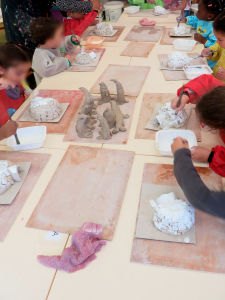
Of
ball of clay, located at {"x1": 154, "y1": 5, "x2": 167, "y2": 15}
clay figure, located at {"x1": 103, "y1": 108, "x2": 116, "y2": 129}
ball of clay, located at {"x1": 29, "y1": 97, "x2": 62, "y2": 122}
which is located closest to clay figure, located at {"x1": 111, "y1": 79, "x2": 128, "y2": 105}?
clay figure, located at {"x1": 103, "y1": 108, "x2": 116, "y2": 129}

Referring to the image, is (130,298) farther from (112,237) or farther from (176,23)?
(176,23)

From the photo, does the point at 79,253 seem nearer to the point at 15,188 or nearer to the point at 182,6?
the point at 15,188

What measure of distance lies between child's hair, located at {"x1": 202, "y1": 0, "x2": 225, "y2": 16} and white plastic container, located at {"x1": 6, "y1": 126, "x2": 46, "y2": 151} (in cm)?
135

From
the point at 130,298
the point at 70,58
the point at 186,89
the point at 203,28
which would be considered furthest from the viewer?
the point at 203,28

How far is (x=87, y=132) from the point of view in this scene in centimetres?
118

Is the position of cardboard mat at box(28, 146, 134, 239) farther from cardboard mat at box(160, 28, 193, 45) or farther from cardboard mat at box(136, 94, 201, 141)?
cardboard mat at box(160, 28, 193, 45)

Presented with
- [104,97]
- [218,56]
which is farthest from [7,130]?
[218,56]

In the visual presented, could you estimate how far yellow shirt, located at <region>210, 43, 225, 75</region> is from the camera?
169 cm

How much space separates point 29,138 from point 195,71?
0.90 metres

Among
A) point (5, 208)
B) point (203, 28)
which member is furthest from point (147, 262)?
point (203, 28)

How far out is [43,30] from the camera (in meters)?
1.70

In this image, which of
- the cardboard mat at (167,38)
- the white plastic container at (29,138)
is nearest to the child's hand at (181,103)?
the white plastic container at (29,138)

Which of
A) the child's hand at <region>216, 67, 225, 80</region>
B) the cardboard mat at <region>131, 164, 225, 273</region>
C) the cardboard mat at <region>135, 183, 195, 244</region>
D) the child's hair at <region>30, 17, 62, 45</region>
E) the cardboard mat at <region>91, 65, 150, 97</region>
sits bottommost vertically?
the child's hand at <region>216, 67, 225, 80</region>

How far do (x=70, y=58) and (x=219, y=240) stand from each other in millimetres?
1428
